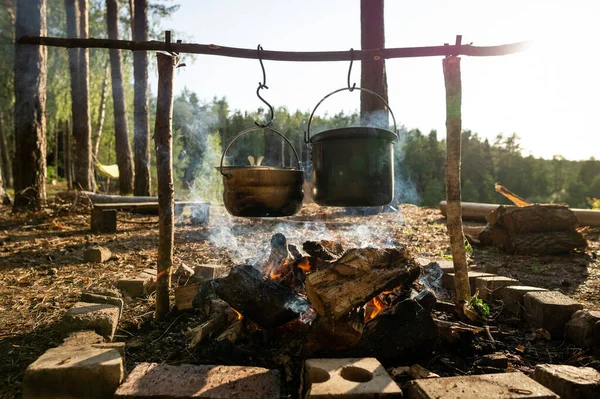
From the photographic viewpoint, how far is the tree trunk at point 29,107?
791 centimetres

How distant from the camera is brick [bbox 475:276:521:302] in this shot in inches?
137

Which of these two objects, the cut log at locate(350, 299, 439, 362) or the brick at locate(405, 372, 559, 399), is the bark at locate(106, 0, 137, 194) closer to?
the cut log at locate(350, 299, 439, 362)

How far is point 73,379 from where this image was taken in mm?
1960

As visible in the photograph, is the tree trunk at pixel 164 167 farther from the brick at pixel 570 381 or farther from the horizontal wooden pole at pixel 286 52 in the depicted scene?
the brick at pixel 570 381

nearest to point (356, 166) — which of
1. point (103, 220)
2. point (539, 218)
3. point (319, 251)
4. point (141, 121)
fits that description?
point (319, 251)

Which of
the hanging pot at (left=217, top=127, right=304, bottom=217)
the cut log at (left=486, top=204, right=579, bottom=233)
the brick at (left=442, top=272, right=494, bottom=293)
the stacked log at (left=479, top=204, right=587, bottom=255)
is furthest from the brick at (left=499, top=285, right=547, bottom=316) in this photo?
the cut log at (left=486, top=204, right=579, bottom=233)

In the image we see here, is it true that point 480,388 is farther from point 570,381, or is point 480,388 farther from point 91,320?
point 91,320

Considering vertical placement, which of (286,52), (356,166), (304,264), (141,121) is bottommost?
(304,264)

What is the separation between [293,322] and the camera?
268cm

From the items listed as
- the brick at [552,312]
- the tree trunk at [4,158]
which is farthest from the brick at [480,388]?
the tree trunk at [4,158]

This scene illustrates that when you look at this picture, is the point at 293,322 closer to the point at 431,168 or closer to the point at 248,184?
the point at 248,184

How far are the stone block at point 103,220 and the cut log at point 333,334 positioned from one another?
6.02m

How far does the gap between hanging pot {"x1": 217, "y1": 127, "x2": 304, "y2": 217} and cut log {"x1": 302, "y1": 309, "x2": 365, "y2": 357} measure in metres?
0.90

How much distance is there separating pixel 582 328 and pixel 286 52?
2.87 meters
